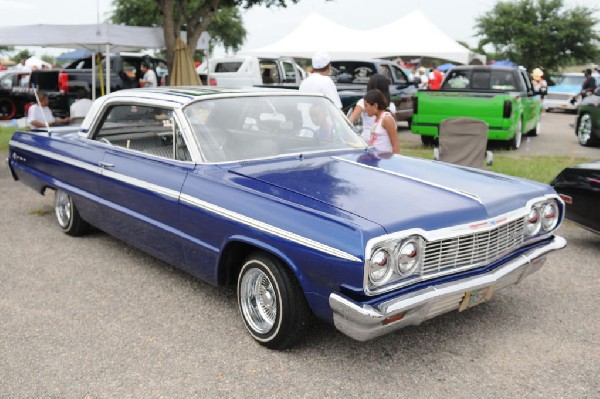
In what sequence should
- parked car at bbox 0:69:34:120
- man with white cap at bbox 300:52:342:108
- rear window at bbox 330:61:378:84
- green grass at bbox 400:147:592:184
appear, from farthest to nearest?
1. parked car at bbox 0:69:34:120
2. rear window at bbox 330:61:378:84
3. green grass at bbox 400:147:592:184
4. man with white cap at bbox 300:52:342:108

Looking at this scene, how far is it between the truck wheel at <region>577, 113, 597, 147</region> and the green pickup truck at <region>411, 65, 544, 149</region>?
0.99 m

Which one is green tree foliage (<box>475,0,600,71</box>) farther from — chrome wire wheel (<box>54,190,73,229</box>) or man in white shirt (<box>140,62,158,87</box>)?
chrome wire wheel (<box>54,190,73,229</box>)

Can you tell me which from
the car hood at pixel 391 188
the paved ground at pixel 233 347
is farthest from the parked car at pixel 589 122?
the car hood at pixel 391 188

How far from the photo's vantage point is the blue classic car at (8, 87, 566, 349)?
3129 millimetres

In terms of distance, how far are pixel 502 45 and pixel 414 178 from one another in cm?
4342

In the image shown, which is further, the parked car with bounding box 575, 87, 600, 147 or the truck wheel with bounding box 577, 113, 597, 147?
the truck wheel with bounding box 577, 113, 597, 147

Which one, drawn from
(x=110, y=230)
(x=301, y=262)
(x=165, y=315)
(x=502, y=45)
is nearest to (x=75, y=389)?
(x=165, y=315)

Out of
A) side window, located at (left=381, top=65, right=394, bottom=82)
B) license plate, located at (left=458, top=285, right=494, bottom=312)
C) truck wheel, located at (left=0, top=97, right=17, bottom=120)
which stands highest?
side window, located at (left=381, top=65, right=394, bottom=82)

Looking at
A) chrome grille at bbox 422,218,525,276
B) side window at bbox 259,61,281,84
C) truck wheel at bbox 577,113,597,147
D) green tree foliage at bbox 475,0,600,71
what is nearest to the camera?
chrome grille at bbox 422,218,525,276

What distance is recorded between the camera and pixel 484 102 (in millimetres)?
10930

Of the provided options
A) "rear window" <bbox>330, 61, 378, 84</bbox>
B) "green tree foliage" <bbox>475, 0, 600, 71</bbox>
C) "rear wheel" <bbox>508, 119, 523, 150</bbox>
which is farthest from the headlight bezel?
"green tree foliage" <bbox>475, 0, 600, 71</bbox>

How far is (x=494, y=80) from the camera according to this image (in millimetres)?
12461

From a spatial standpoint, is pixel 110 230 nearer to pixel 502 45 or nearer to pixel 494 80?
pixel 494 80

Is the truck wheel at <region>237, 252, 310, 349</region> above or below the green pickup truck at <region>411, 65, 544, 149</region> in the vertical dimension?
below
